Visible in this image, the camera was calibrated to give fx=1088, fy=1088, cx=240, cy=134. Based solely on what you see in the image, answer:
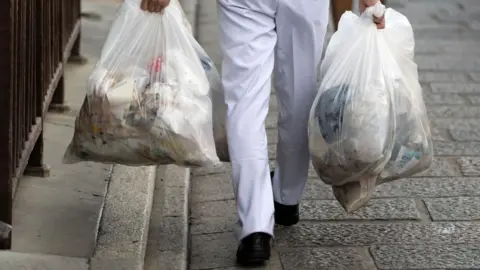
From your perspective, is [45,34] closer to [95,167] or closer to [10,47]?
[95,167]

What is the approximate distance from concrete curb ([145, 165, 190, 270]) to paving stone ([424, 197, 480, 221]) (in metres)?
1.12

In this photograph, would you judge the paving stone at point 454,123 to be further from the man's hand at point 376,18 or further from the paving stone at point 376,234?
the man's hand at point 376,18

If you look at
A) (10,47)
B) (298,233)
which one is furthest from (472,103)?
(10,47)

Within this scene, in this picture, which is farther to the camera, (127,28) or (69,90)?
(69,90)

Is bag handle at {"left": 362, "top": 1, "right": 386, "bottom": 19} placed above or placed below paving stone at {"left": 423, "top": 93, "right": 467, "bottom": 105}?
above

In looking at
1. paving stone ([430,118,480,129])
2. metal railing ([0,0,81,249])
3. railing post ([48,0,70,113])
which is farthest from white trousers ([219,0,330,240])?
paving stone ([430,118,480,129])

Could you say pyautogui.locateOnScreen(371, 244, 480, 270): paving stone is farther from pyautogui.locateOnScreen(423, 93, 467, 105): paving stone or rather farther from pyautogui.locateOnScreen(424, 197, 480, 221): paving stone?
pyautogui.locateOnScreen(423, 93, 467, 105): paving stone

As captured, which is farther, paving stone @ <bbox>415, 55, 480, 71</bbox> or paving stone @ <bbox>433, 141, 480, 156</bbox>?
paving stone @ <bbox>415, 55, 480, 71</bbox>

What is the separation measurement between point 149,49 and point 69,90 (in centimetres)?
262

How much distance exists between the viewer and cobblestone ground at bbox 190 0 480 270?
4.34m

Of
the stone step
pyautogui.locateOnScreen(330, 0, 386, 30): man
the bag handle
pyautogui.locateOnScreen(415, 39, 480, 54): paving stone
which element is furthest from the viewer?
pyautogui.locateOnScreen(415, 39, 480, 54): paving stone

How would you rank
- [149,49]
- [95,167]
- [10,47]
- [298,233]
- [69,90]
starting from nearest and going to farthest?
[10,47]
[149,49]
[298,233]
[95,167]
[69,90]

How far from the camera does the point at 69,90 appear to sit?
6.64m

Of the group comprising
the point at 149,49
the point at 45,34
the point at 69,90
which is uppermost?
the point at 149,49
